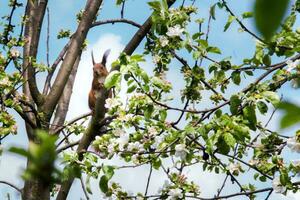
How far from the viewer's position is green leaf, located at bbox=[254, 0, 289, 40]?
0.63ft

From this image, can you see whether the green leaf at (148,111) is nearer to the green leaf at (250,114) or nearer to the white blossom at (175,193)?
the white blossom at (175,193)

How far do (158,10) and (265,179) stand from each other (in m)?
1.25

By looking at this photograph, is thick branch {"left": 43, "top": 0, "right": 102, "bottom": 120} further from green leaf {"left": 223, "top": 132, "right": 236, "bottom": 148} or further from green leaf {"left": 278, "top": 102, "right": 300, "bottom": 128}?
green leaf {"left": 278, "top": 102, "right": 300, "bottom": 128}

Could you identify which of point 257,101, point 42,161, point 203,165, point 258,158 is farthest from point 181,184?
point 42,161

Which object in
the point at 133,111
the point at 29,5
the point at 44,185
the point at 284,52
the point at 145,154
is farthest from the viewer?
the point at 29,5

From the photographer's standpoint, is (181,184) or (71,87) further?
(71,87)

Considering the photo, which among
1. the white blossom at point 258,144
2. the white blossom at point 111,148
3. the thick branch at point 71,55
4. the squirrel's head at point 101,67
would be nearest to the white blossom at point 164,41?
the white blossom at point 111,148

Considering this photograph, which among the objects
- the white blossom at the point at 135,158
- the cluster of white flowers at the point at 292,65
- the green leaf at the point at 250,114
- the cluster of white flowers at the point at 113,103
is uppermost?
the cluster of white flowers at the point at 113,103

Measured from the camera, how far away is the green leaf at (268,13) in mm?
193

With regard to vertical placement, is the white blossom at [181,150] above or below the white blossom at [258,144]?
below

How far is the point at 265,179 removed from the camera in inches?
129

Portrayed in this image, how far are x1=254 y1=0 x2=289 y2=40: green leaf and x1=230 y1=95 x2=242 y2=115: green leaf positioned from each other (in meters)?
2.63

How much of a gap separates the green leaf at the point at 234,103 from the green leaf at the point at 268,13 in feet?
8.62

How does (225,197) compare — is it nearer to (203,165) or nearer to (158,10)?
(203,165)
